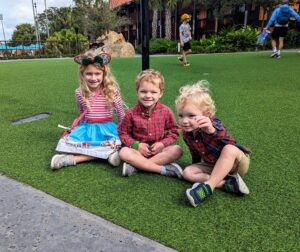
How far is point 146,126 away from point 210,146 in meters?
0.69

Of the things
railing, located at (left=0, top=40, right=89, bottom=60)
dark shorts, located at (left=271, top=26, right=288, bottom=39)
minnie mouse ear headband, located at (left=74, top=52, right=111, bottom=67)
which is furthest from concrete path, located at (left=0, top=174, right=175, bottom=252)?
railing, located at (left=0, top=40, right=89, bottom=60)

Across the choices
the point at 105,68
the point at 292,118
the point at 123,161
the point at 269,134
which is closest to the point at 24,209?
the point at 123,161

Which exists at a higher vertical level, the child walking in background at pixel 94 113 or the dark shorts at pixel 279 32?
the dark shorts at pixel 279 32

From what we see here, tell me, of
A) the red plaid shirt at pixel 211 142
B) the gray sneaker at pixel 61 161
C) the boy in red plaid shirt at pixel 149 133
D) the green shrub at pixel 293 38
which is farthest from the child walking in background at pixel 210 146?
the green shrub at pixel 293 38

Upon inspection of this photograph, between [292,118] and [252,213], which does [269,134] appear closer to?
[292,118]

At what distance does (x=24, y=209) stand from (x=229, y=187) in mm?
1463

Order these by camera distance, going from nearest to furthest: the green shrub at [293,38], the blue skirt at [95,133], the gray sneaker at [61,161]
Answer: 1. the gray sneaker at [61,161]
2. the blue skirt at [95,133]
3. the green shrub at [293,38]

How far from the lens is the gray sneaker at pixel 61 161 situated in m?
2.76

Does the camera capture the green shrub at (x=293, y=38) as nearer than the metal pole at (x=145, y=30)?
No

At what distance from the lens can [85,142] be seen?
3.09m

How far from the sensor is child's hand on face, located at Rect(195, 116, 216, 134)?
2291 mm

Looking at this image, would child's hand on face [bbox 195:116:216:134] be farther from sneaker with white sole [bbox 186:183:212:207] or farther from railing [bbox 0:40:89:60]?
railing [bbox 0:40:89:60]

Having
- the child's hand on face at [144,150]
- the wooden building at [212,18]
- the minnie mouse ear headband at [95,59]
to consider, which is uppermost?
the wooden building at [212,18]

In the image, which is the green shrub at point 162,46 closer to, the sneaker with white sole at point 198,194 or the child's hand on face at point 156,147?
the child's hand on face at point 156,147
